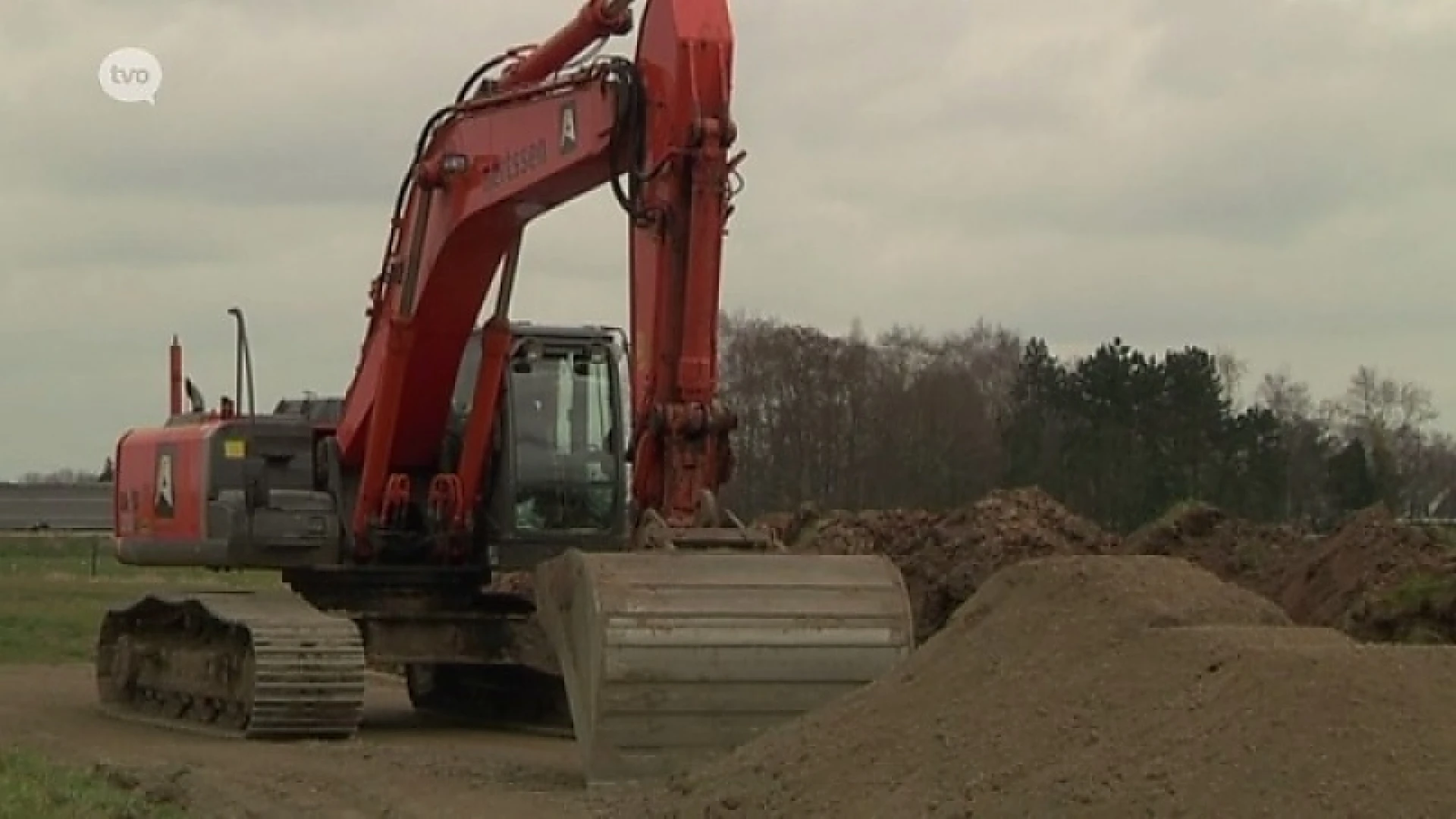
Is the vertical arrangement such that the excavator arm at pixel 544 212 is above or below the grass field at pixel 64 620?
above

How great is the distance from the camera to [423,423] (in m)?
17.0

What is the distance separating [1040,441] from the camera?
46.3 meters

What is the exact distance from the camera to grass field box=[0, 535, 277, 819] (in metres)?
11.3

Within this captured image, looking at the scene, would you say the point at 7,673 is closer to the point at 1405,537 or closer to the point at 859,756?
the point at 1405,537

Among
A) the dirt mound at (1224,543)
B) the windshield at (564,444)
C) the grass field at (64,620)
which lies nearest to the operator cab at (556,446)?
the windshield at (564,444)

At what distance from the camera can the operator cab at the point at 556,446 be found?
16.6 meters

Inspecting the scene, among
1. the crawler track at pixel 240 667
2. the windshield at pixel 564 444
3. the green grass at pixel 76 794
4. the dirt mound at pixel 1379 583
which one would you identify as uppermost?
the windshield at pixel 564 444

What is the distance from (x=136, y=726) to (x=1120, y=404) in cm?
3011

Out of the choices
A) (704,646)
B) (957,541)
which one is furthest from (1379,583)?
(704,646)

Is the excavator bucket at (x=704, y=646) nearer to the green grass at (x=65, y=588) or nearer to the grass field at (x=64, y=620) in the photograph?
the grass field at (x=64, y=620)

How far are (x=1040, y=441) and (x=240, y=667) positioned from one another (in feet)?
104

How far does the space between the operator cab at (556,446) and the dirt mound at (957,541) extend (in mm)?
3821

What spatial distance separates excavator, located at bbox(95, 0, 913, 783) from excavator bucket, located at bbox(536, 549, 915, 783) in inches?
2.7

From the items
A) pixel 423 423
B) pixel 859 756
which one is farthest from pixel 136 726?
pixel 859 756
